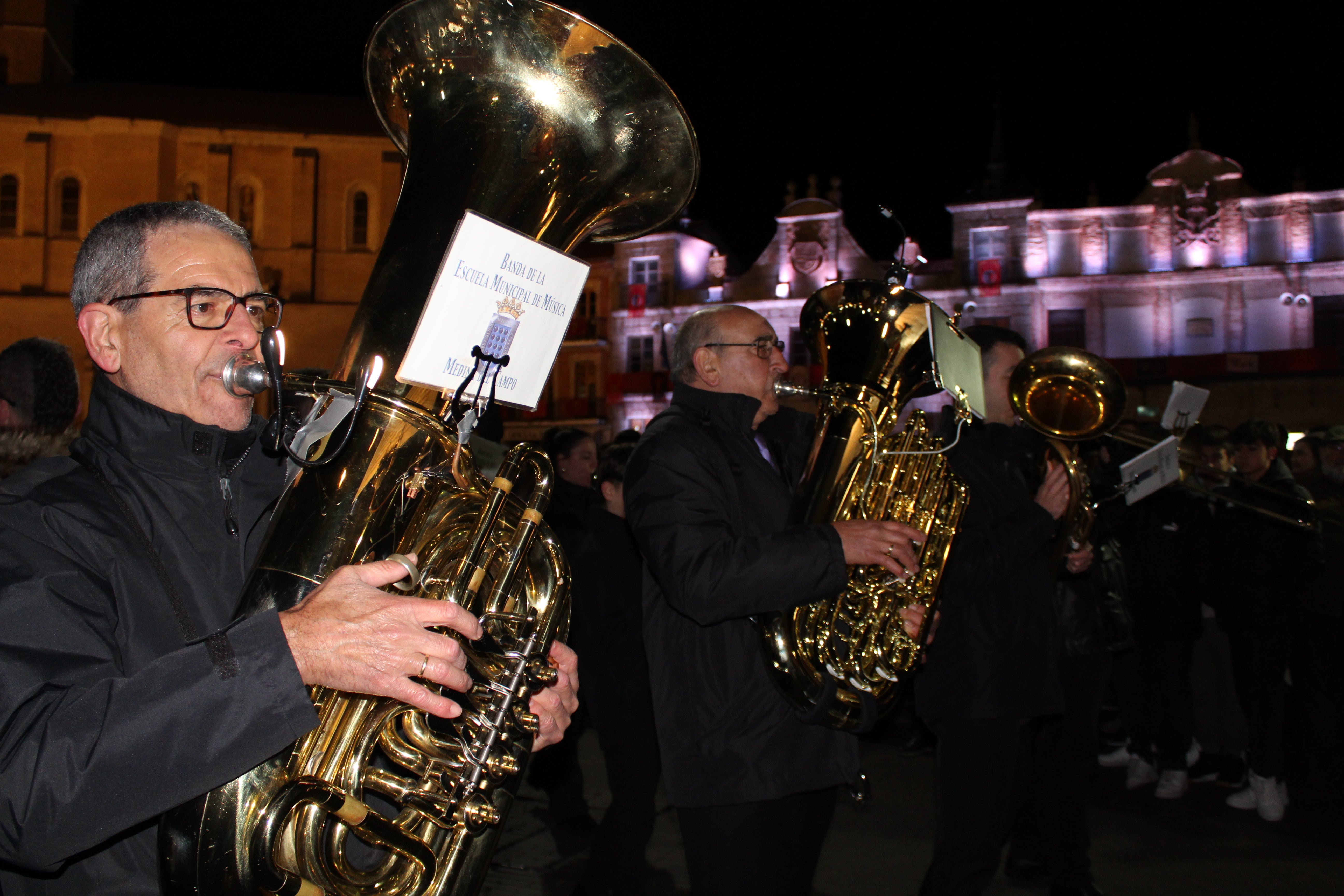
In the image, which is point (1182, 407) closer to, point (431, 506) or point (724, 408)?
point (724, 408)

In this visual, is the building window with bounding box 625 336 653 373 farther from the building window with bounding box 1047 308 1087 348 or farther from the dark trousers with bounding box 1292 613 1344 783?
the dark trousers with bounding box 1292 613 1344 783

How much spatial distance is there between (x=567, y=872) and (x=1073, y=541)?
3.03 m

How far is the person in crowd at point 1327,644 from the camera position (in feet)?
21.7

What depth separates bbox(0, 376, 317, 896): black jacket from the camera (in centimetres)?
133

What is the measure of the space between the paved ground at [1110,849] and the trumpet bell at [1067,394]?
2.26 meters

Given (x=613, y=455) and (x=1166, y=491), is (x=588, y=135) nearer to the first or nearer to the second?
(x=613, y=455)

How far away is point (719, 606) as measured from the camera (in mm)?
2805

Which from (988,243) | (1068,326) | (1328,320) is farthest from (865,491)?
(1328,320)

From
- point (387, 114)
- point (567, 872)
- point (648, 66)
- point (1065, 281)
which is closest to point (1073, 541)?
point (567, 872)

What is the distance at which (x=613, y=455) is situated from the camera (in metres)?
5.48

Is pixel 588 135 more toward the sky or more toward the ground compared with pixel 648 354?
more toward the ground

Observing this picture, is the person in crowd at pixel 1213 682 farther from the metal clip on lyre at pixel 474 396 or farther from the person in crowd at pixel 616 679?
the metal clip on lyre at pixel 474 396

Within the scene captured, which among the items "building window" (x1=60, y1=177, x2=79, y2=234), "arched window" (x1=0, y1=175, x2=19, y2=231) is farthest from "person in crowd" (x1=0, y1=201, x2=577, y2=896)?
"arched window" (x1=0, y1=175, x2=19, y2=231)

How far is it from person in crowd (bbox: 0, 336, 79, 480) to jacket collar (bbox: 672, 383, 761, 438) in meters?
1.93
